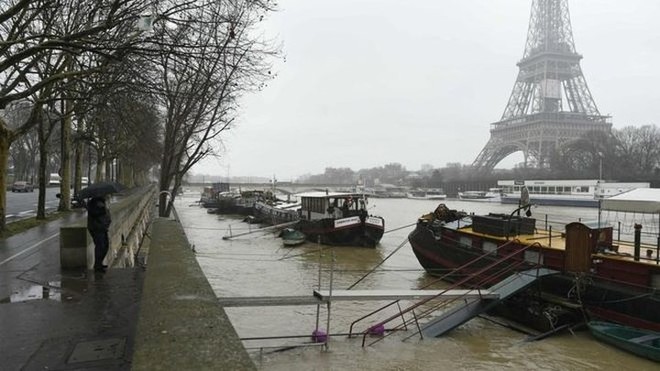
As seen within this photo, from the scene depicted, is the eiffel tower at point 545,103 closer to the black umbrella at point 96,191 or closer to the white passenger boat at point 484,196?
the white passenger boat at point 484,196

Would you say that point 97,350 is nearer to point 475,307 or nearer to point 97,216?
point 97,216

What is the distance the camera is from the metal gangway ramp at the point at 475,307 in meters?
13.7

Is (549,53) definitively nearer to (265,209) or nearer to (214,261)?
(265,209)

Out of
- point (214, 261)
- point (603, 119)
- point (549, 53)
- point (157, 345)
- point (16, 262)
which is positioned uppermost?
point (549, 53)

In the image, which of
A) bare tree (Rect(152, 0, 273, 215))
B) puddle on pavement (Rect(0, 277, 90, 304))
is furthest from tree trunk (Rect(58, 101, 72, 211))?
puddle on pavement (Rect(0, 277, 90, 304))

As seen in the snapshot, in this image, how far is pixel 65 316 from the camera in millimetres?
7613

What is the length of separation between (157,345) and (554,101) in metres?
140

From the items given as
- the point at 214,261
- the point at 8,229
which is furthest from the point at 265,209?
the point at 8,229

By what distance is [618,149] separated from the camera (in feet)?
308

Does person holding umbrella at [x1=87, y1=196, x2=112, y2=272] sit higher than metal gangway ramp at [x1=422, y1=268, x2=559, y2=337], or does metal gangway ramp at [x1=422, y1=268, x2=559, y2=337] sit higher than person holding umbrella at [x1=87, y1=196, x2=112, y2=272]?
person holding umbrella at [x1=87, y1=196, x2=112, y2=272]

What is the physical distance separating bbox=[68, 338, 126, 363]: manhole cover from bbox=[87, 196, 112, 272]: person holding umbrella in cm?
512

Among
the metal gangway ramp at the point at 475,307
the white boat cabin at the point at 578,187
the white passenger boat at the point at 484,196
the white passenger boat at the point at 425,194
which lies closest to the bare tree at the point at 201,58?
the metal gangway ramp at the point at 475,307

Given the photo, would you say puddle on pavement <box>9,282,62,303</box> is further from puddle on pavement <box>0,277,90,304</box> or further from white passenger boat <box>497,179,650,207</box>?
white passenger boat <box>497,179,650,207</box>

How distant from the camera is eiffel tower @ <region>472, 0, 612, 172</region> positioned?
4860 inches
